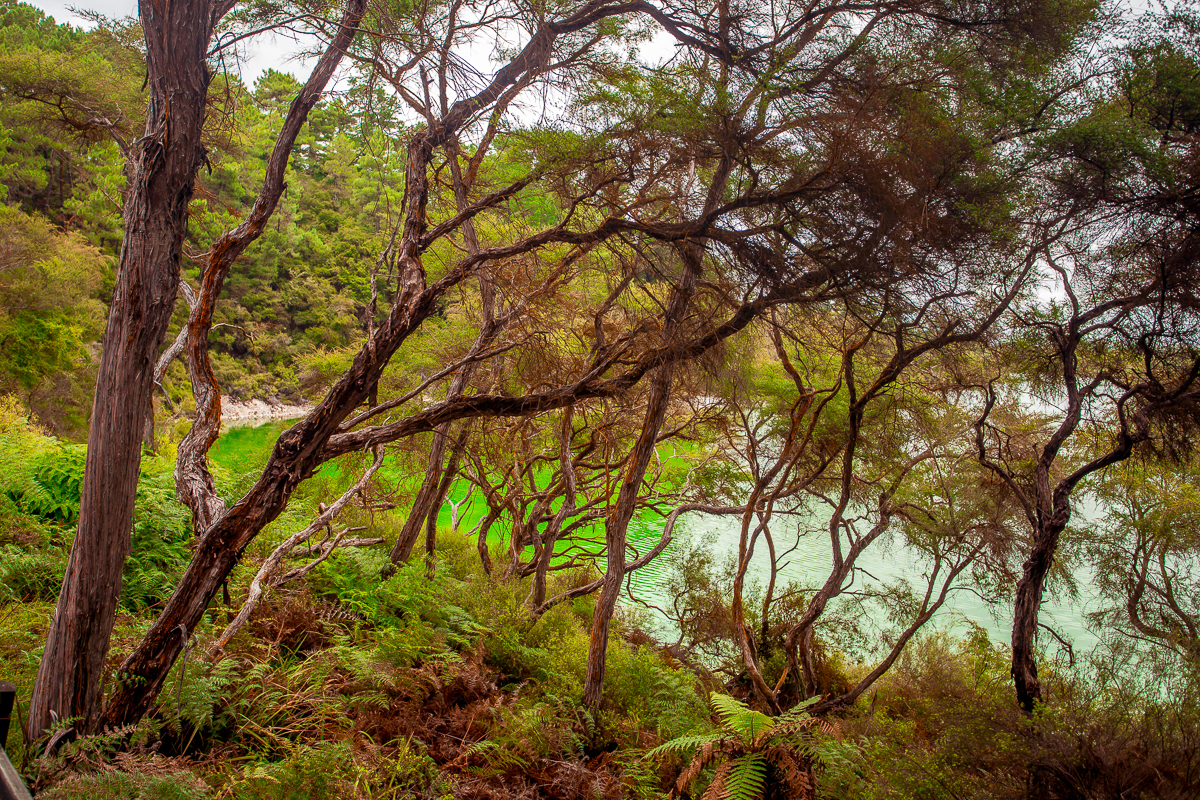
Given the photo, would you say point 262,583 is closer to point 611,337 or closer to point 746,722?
point 746,722

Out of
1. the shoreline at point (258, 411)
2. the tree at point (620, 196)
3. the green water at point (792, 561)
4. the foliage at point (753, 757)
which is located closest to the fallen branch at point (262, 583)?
the tree at point (620, 196)

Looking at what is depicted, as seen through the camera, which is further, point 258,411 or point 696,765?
point 258,411

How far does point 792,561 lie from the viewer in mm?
14008

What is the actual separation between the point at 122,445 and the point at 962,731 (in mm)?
4770

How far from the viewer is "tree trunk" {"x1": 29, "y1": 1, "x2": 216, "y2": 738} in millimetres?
3170

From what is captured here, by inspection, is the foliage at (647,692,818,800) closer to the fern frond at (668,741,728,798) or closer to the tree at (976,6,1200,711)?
the fern frond at (668,741,728,798)

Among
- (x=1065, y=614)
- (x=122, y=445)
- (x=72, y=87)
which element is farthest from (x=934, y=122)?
(x=1065, y=614)

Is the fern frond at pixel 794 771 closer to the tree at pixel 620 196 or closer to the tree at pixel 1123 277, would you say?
the tree at pixel 1123 277

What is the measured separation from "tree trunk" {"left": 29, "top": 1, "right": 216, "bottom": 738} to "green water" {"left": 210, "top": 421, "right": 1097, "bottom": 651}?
722 centimetres

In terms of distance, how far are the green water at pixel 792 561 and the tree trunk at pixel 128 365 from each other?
722 cm

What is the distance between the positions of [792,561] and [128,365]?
13326mm

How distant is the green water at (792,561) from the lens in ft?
41.7

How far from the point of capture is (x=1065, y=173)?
4.65 m

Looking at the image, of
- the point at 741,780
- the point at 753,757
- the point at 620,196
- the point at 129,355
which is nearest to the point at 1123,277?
the point at 620,196
